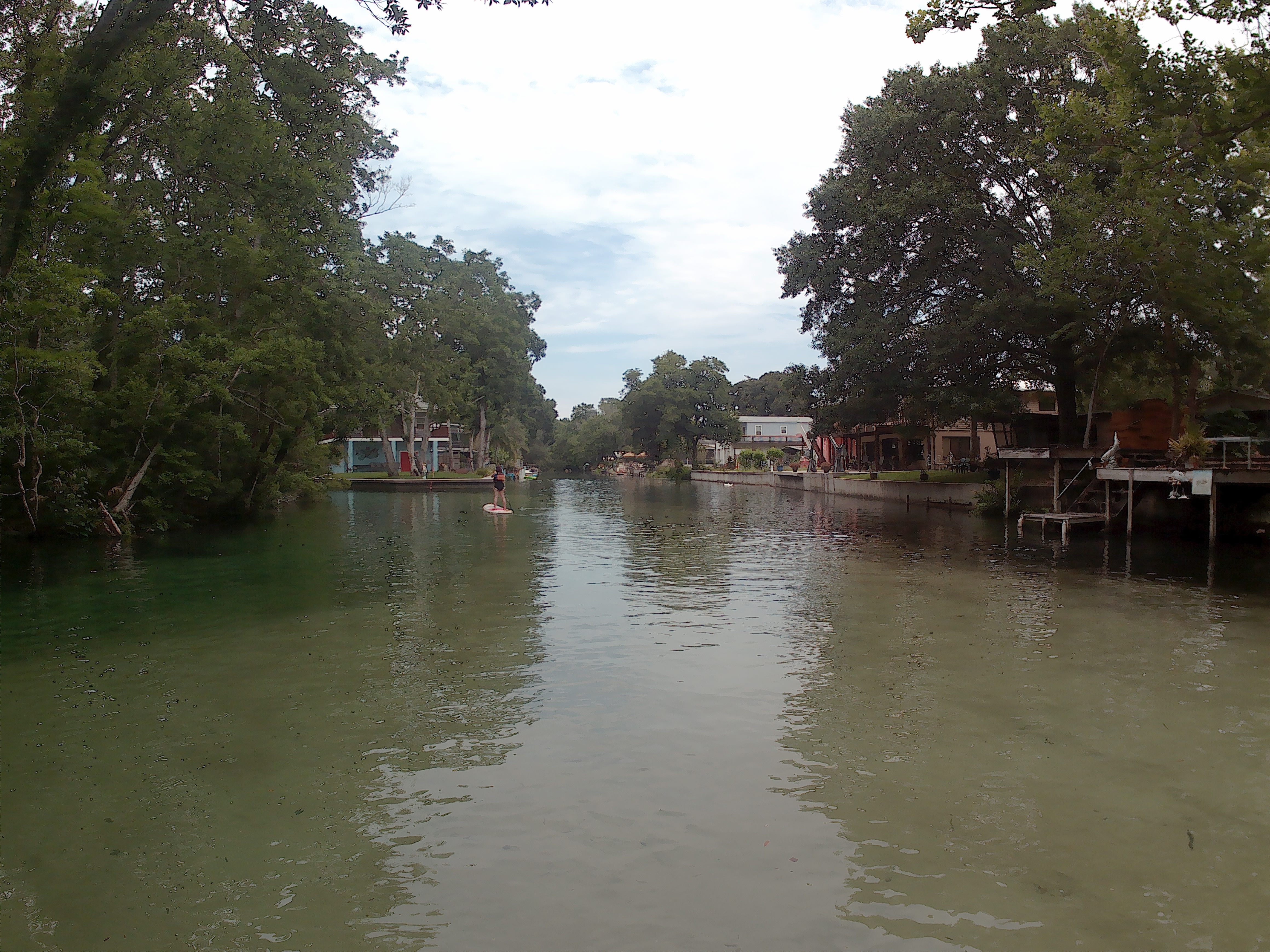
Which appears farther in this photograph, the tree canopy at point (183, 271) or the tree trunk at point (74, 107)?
the tree canopy at point (183, 271)

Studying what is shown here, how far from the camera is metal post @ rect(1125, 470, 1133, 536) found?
24125mm

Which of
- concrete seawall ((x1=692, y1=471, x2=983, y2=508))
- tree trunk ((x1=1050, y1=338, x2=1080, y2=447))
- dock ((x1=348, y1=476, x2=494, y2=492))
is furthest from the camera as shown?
dock ((x1=348, y1=476, x2=494, y2=492))

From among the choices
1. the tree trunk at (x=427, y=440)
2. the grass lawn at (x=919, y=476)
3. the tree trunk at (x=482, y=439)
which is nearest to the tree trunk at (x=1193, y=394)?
the grass lawn at (x=919, y=476)

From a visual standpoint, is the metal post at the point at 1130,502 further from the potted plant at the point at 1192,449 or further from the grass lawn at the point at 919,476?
the grass lawn at the point at 919,476

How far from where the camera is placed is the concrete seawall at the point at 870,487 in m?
39.3

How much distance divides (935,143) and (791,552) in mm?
18511

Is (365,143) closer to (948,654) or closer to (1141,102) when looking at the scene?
(1141,102)

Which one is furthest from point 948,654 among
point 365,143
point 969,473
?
point 969,473

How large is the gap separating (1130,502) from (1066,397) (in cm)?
1072

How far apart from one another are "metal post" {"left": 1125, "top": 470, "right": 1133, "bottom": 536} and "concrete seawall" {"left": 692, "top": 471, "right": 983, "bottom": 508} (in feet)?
41.0

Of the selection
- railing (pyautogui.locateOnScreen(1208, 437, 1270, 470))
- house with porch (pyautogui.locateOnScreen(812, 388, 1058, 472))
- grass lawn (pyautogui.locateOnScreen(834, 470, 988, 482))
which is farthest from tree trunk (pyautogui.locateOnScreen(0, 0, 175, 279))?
grass lawn (pyautogui.locateOnScreen(834, 470, 988, 482))

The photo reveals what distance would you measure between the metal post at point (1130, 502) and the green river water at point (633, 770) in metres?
9.26

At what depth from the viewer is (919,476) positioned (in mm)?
50500

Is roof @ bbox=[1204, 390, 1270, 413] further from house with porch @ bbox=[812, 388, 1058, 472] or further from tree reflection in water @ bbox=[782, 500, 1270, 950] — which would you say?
tree reflection in water @ bbox=[782, 500, 1270, 950]
